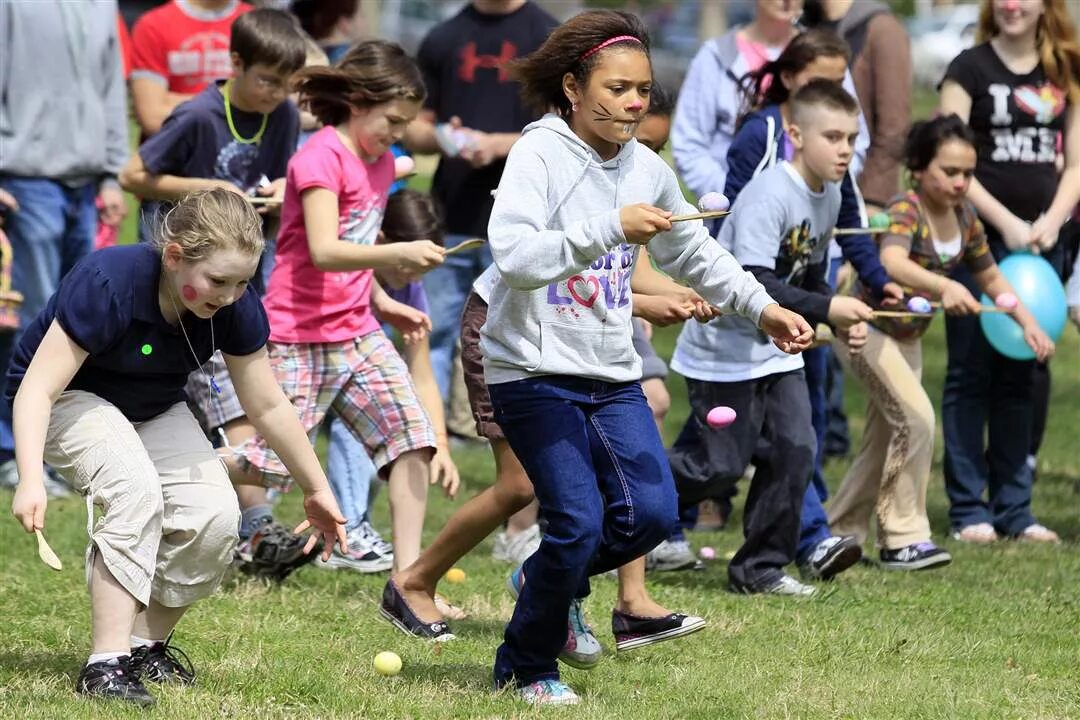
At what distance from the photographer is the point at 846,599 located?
6.02 meters

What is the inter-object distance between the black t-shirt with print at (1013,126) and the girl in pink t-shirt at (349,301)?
2883 mm

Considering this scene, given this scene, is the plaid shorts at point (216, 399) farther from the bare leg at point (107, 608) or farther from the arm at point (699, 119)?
the arm at point (699, 119)

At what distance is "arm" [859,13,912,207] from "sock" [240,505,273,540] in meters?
3.35

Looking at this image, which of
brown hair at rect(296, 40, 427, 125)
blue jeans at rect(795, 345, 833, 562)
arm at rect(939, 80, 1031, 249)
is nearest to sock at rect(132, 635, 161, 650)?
brown hair at rect(296, 40, 427, 125)

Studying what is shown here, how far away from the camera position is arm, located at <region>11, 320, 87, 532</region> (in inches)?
162

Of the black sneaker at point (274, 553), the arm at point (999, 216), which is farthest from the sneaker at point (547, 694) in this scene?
the arm at point (999, 216)

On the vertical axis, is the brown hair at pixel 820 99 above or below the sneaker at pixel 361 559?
above

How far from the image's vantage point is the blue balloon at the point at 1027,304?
7258 mm

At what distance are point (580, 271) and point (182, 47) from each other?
12.9ft

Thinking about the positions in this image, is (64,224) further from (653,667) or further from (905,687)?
(905,687)

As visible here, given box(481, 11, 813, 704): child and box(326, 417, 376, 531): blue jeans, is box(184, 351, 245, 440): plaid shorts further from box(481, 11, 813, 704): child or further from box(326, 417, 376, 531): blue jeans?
box(481, 11, 813, 704): child

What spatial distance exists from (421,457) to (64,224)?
2822 millimetres

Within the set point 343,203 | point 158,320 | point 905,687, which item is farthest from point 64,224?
point 905,687

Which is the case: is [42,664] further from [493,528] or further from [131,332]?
[493,528]
